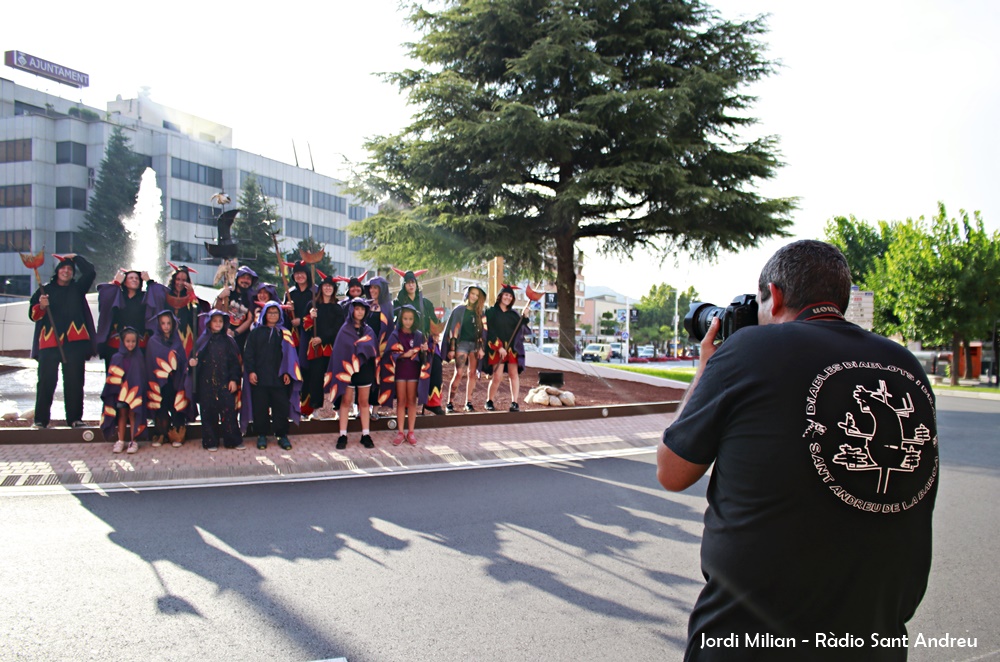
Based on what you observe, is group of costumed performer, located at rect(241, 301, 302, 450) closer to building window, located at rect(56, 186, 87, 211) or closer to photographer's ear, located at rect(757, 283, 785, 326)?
photographer's ear, located at rect(757, 283, 785, 326)

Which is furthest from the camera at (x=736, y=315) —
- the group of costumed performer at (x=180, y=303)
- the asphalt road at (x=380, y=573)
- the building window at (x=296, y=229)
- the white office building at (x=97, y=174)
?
the building window at (x=296, y=229)

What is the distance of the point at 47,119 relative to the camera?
2098 inches

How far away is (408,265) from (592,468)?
13.0 m

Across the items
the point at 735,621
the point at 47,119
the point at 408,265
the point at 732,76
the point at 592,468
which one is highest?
the point at 47,119

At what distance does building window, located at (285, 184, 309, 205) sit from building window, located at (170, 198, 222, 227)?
9.95 meters

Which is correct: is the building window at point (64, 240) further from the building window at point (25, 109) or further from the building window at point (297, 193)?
the building window at point (297, 193)

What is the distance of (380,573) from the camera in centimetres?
475

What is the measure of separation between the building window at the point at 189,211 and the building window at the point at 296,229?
901 centimetres

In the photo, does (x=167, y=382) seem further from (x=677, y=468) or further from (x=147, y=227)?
(x=147, y=227)

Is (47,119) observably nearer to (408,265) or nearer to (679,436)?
(408,265)

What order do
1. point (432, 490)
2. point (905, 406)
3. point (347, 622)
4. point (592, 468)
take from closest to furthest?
point (905, 406) < point (347, 622) < point (432, 490) < point (592, 468)

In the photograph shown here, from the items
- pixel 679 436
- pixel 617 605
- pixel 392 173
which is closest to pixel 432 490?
pixel 617 605

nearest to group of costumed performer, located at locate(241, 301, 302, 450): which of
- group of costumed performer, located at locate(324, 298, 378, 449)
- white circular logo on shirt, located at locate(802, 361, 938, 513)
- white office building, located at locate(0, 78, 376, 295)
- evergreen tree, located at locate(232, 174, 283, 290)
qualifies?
group of costumed performer, located at locate(324, 298, 378, 449)

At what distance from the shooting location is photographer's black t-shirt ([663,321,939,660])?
1.72m
